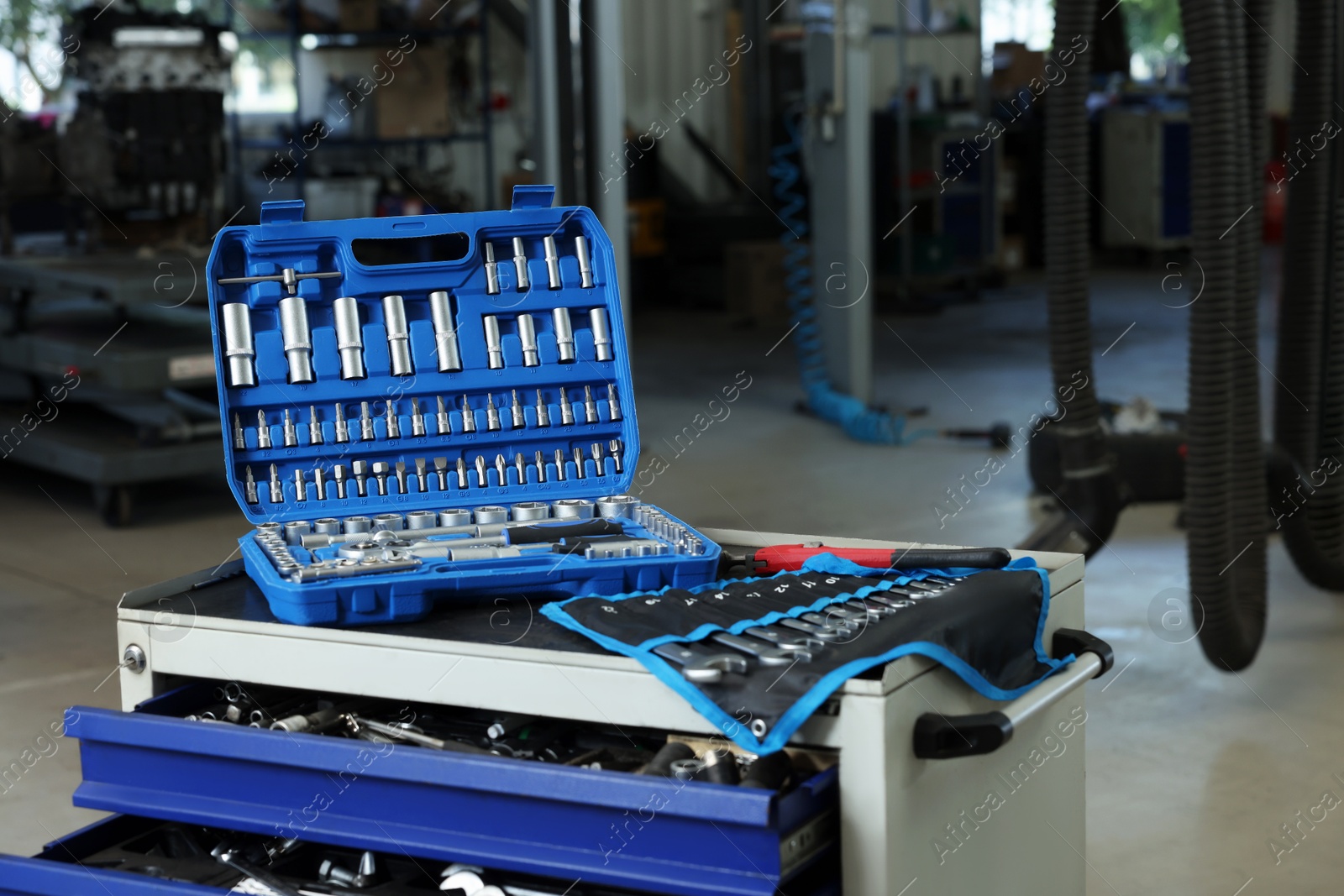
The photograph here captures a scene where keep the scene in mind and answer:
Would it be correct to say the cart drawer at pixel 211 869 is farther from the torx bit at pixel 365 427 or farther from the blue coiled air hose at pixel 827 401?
the blue coiled air hose at pixel 827 401

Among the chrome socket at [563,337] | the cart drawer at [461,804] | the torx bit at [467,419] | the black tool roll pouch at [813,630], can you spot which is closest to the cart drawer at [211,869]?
the cart drawer at [461,804]

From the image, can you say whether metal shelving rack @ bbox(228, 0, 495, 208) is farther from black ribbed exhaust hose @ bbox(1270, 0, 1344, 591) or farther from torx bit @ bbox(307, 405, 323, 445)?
torx bit @ bbox(307, 405, 323, 445)

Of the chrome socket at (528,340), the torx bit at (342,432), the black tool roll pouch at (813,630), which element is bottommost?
the black tool roll pouch at (813,630)

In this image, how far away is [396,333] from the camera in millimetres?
1604

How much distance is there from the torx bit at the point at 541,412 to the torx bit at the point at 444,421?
10cm

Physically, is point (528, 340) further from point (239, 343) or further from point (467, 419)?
point (239, 343)

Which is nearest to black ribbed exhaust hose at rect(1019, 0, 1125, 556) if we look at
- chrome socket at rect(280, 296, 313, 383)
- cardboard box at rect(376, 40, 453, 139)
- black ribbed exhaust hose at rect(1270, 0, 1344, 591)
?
black ribbed exhaust hose at rect(1270, 0, 1344, 591)

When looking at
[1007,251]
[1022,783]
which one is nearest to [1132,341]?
[1007,251]

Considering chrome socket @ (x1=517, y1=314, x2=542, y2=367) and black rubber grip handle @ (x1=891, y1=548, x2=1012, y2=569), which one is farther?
chrome socket @ (x1=517, y1=314, x2=542, y2=367)

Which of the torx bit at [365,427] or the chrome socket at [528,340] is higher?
the chrome socket at [528,340]

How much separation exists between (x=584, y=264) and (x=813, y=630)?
0.67 meters

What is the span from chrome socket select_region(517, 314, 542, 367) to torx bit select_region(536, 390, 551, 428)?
0.14ft

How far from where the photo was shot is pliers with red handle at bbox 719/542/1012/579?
1.34 m

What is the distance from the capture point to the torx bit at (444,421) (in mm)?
1651
